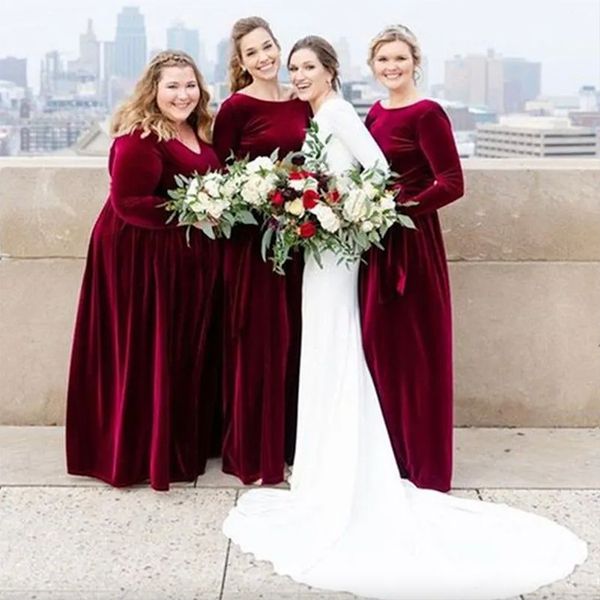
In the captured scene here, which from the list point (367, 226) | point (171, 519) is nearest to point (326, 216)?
point (367, 226)

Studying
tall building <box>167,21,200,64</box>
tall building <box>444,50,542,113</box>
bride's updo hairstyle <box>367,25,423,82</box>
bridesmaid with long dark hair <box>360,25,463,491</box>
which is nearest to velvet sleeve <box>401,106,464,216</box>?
bridesmaid with long dark hair <box>360,25,463,491</box>

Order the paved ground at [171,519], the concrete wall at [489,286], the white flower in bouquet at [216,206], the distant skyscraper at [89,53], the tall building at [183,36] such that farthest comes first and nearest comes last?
1. the distant skyscraper at [89,53]
2. the tall building at [183,36]
3. the concrete wall at [489,286]
4. the white flower in bouquet at [216,206]
5. the paved ground at [171,519]

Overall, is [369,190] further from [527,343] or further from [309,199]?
[527,343]

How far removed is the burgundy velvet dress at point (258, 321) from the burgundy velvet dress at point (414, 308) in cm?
37

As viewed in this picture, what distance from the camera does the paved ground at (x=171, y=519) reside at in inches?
166

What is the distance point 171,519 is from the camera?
4.89 meters

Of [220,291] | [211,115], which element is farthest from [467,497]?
[211,115]

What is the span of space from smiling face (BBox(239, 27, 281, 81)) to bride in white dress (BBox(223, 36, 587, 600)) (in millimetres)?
148

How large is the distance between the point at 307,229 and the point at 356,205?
0.22 m

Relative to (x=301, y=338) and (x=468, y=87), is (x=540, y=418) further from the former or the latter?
(x=468, y=87)

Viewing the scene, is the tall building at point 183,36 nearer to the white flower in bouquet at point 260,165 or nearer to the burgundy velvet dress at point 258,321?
the burgundy velvet dress at point 258,321

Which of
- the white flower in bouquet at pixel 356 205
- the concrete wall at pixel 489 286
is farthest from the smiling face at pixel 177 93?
the concrete wall at pixel 489 286

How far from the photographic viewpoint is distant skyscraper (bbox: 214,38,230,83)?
5.22 metres

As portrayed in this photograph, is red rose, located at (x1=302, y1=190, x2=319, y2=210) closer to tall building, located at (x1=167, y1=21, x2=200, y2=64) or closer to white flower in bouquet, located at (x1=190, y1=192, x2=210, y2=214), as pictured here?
white flower in bouquet, located at (x1=190, y1=192, x2=210, y2=214)
